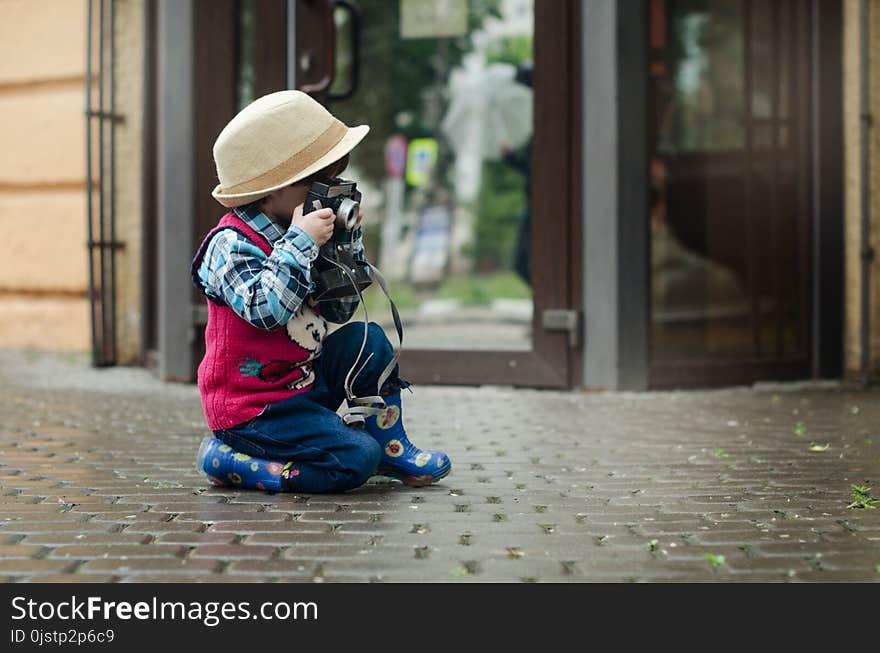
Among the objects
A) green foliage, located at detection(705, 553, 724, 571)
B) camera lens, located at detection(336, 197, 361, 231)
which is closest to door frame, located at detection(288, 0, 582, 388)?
camera lens, located at detection(336, 197, 361, 231)

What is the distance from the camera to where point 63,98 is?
859 cm

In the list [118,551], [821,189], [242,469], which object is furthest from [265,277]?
[821,189]

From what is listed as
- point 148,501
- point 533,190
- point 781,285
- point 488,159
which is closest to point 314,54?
point 533,190

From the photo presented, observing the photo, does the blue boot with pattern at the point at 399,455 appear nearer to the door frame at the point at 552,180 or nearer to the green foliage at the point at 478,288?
the door frame at the point at 552,180

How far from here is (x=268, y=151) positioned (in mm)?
3344

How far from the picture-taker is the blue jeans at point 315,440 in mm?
3361

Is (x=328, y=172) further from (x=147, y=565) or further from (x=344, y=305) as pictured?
(x=147, y=565)

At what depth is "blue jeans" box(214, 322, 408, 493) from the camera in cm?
336

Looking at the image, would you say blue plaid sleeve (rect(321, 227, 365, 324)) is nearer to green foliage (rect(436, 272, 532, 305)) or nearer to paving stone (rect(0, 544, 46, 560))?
paving stone (rect(0, 544, 46, 560))

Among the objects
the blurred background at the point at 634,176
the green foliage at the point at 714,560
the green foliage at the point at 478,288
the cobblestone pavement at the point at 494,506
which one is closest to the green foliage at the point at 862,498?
the cobblestone pavement at the point at 494,506

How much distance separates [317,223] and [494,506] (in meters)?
0.95

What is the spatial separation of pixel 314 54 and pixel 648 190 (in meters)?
1.98

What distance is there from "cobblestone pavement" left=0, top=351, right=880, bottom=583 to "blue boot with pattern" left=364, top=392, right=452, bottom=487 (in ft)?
0.18

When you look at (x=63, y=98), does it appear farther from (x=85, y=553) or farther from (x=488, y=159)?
(x=85, y=553)
